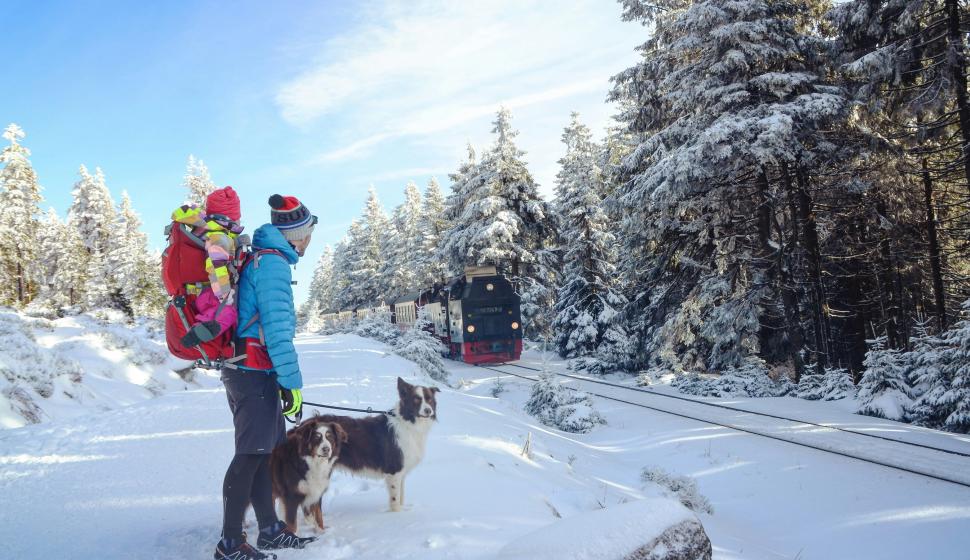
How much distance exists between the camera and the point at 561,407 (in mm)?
12180

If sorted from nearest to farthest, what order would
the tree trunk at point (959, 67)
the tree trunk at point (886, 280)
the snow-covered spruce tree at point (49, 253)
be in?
the tree trunk at point (959, 67)
the tree trunk at point (886, 280)
the snow-covered spruce tree at point (49, 253)

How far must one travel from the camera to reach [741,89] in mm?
13492

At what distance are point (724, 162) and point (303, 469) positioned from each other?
1299cm

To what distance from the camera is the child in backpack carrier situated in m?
3.05

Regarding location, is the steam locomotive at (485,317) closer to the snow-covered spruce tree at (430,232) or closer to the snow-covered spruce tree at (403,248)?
the snow-covered spruce tree at (430,232)

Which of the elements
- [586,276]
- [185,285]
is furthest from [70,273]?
[185,285]

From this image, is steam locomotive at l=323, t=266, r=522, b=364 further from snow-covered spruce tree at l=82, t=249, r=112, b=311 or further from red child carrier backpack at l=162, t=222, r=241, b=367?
snow-covered spruce tree at l=82, t=249, r=112, b=311

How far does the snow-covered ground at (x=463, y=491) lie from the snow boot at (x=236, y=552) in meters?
0.17

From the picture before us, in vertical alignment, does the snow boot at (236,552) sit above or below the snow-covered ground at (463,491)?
above

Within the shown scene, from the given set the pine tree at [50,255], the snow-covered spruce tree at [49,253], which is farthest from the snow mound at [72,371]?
the snow-covered spruce tree at [49,253]

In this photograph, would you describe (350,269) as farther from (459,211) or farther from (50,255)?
(459,211)

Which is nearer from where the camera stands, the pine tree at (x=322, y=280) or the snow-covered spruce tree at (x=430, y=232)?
the snow-covered spruce tree at (x=430, y=232)

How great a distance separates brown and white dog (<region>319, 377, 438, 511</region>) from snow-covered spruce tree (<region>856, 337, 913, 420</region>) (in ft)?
33.9

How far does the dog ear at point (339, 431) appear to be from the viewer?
3.74 m
